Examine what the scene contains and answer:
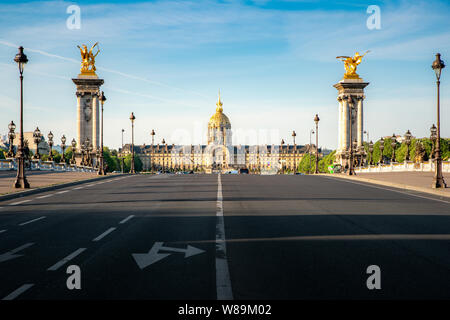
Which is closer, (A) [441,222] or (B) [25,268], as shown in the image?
(B) [25,268]

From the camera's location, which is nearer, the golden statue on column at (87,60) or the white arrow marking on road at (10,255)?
the white arrow marking on road at (10,255)

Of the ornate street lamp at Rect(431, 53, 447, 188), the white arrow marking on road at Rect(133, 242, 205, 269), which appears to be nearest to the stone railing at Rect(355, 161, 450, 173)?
the ornate street lamp at Rect(431, 53, 447, 188)

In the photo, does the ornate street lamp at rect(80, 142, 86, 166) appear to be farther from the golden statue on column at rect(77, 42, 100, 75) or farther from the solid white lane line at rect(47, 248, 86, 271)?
the solid white lane line at rect(47, 248, 86, 271)

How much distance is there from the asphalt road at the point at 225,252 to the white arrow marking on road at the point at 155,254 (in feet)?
0.06

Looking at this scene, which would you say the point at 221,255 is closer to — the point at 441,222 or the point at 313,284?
the point at 313,284

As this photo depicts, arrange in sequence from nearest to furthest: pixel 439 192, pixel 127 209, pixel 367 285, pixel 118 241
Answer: pixel 367 285, pixel 118 241, pixel 127 209, pixel 439 192

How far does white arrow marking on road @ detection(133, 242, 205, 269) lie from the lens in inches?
332

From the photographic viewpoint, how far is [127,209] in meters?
17.3

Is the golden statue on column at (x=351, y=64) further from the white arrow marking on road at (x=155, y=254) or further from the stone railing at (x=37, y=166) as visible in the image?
the white arrow marking on road at (x=155, y=254)

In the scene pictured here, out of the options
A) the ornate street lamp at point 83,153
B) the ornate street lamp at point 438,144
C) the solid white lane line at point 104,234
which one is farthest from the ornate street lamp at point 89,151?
the solid white lane line at point 104,234

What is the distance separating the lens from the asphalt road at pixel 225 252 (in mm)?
6773

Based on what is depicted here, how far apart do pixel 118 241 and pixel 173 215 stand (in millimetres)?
4743
